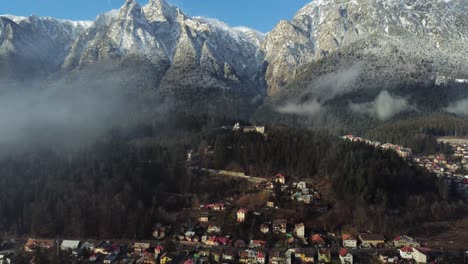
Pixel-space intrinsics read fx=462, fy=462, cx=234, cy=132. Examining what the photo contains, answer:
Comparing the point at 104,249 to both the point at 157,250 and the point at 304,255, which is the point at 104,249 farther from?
the point at 304,255

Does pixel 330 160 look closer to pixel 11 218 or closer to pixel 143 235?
pixel 143 235

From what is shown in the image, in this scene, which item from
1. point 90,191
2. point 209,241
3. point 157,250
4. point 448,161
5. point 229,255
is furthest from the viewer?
point 448,161

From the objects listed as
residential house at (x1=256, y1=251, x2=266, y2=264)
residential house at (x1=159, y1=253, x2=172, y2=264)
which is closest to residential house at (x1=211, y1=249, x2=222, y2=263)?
Answer: residential house at (x1=256, y1=251, x2=266, y2=264)

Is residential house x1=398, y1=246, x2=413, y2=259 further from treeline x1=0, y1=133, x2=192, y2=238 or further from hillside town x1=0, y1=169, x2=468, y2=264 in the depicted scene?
treeline x1=0, y1=133, x2=192, y2=238

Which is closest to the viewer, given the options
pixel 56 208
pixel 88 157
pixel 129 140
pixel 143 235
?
pixel 143 235

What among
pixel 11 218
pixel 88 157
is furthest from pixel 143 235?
pixel 88 157

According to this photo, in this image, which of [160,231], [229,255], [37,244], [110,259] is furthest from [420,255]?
[37,244]
